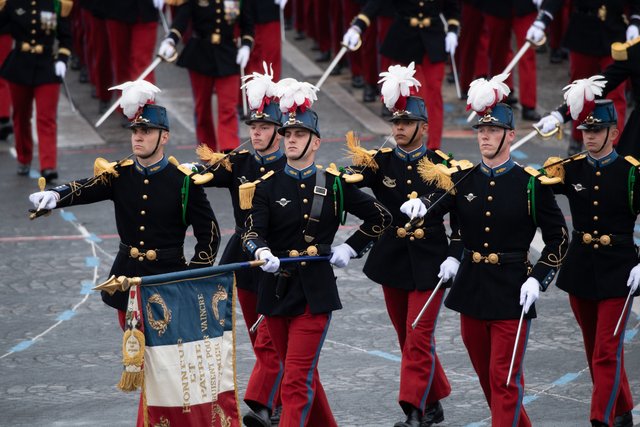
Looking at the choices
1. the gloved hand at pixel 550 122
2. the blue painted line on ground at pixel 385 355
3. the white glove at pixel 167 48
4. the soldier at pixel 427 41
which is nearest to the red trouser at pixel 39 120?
the white glove at pixel 167 48

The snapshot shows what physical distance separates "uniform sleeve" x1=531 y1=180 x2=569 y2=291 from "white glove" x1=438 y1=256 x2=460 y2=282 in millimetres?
625

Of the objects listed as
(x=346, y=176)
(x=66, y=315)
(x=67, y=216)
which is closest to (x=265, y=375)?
(x=346, y=176)

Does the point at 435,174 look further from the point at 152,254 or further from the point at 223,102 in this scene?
the point at 223,102

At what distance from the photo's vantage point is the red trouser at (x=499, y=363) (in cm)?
800

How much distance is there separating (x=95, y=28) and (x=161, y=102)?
1198mm

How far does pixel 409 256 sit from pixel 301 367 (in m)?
1.28

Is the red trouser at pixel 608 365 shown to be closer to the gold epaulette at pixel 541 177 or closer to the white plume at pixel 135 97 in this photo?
the gold epaulette at pixel 541 177

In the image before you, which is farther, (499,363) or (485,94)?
(485,94)

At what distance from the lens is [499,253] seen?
8.25m

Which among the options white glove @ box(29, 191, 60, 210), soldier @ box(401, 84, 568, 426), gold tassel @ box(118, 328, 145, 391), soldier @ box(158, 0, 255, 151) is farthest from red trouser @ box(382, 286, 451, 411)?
soldier @ box(158, 0, 255, 151)

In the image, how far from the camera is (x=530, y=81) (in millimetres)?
16203

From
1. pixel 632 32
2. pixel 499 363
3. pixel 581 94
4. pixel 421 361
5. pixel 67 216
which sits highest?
pixel 581 94

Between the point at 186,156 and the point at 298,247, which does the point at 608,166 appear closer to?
the point at 298,247

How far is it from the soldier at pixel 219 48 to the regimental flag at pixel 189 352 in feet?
22.3
